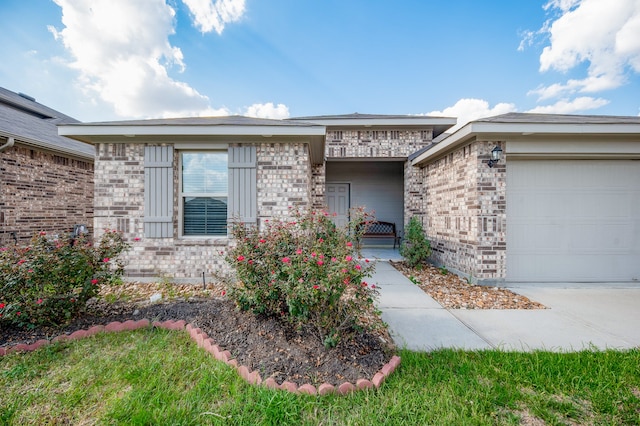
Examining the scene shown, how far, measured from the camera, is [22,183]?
209 inches

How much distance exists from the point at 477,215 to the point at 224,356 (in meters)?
4.24

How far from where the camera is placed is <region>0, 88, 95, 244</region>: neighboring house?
507 cm

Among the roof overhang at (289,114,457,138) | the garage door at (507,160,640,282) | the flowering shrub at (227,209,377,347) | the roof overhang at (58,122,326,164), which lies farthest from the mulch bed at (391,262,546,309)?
the roof overhang at (289,114,457,138)

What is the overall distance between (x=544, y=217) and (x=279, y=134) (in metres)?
4.78

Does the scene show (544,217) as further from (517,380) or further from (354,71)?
(354,71)

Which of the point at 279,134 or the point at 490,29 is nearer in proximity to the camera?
the point at 279,134

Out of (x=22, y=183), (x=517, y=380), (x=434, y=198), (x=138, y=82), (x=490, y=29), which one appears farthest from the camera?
(x=138, y=82)

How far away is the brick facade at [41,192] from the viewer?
201 inches

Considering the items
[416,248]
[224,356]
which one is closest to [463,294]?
[416,248]

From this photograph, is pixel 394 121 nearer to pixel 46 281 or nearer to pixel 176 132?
pixel 176 132

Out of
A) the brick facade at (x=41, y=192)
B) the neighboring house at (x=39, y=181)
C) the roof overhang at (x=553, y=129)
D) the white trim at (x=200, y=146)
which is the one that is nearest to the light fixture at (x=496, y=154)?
the roof overhang at (x=553, y=129)

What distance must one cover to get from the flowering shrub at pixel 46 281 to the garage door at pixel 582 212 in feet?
19.9

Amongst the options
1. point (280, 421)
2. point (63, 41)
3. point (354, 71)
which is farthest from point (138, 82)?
point (280, 421)

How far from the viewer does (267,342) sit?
2205 millimetres
